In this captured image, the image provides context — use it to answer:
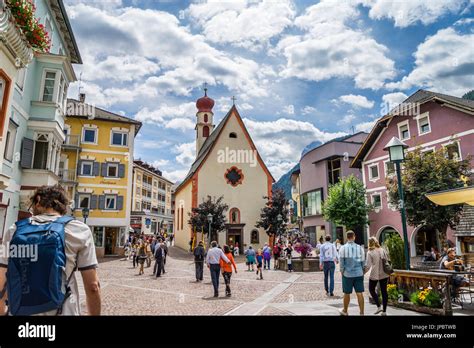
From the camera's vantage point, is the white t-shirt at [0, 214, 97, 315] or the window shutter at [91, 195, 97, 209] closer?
the white t-shirt at [0, 214, 97, 315]

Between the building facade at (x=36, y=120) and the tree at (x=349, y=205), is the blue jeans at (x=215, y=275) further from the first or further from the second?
the tree at (x=349, y=205)

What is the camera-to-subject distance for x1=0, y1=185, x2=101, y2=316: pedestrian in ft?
5.81

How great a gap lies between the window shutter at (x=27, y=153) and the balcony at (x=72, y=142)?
16.4m

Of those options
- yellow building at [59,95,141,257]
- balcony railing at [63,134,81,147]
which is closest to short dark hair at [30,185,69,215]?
yellow building at [59,95,141,257]

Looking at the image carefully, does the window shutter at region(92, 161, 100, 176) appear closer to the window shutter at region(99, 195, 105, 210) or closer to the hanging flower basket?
the window shutter at region(99, 195, 105, 210)

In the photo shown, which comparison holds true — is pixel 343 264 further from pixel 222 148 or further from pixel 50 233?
pixel 222 148

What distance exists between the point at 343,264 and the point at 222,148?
3190 cm

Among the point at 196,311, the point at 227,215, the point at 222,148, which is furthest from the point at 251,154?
the point at 196,311

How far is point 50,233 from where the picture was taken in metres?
1.83

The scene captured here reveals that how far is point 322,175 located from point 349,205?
12.3 m

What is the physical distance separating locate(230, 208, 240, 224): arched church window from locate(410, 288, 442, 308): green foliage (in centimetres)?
2967

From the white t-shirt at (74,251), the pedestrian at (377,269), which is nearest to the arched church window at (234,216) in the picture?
the pedestrian at (377,269)

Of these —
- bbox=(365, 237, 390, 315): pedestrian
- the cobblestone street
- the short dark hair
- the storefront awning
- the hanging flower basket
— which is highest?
the hanging flower basket

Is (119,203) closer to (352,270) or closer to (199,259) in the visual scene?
(199,259)
